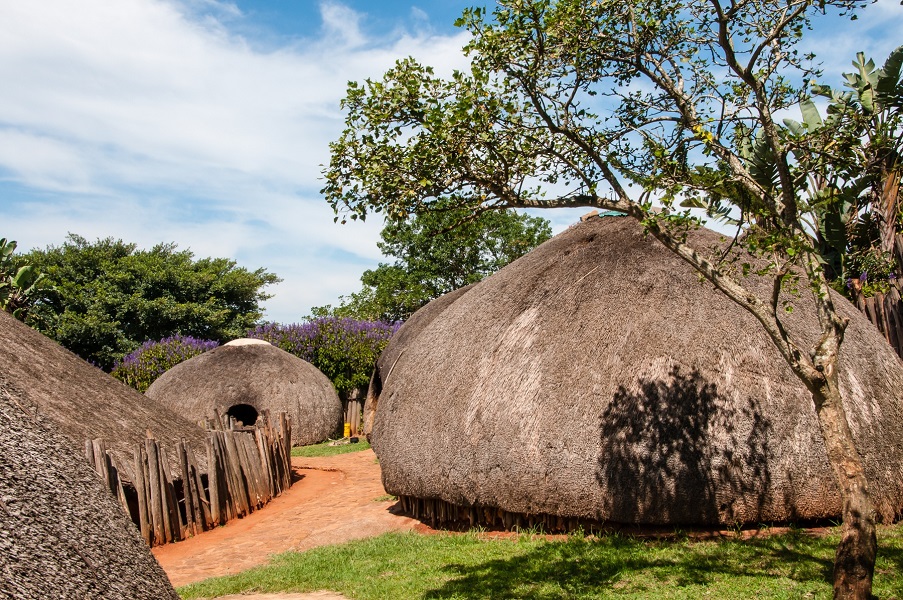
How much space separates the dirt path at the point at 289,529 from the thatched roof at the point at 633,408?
2.84 feet

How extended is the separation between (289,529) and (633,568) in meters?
5.00

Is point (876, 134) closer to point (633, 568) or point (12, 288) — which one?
point (633, 568)

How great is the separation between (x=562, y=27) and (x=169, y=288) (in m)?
31.4

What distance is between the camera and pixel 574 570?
6207 millimetres

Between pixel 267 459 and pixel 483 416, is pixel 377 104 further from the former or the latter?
pixel 267 459

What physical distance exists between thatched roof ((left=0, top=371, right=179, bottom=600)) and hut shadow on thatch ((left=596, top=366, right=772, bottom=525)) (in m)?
4.61

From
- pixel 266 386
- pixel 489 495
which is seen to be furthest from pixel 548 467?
pixel 266 386

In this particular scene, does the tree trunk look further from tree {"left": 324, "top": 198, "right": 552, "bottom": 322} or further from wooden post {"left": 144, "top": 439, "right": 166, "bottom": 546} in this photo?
tree {"left": 324, "top": 198, "right": 552, "bottom": 322}

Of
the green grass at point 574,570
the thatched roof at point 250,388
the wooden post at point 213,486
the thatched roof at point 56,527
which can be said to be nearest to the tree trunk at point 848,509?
the green grass at point 574,570

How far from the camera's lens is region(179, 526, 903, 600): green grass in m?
5.59

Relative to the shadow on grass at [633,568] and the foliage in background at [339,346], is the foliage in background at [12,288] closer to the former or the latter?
the foliage in background at [339,346]

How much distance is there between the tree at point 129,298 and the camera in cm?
3119

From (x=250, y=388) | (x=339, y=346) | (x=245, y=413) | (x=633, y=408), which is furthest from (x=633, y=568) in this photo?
(x=339, y=346)

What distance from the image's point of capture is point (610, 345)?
7676mm
